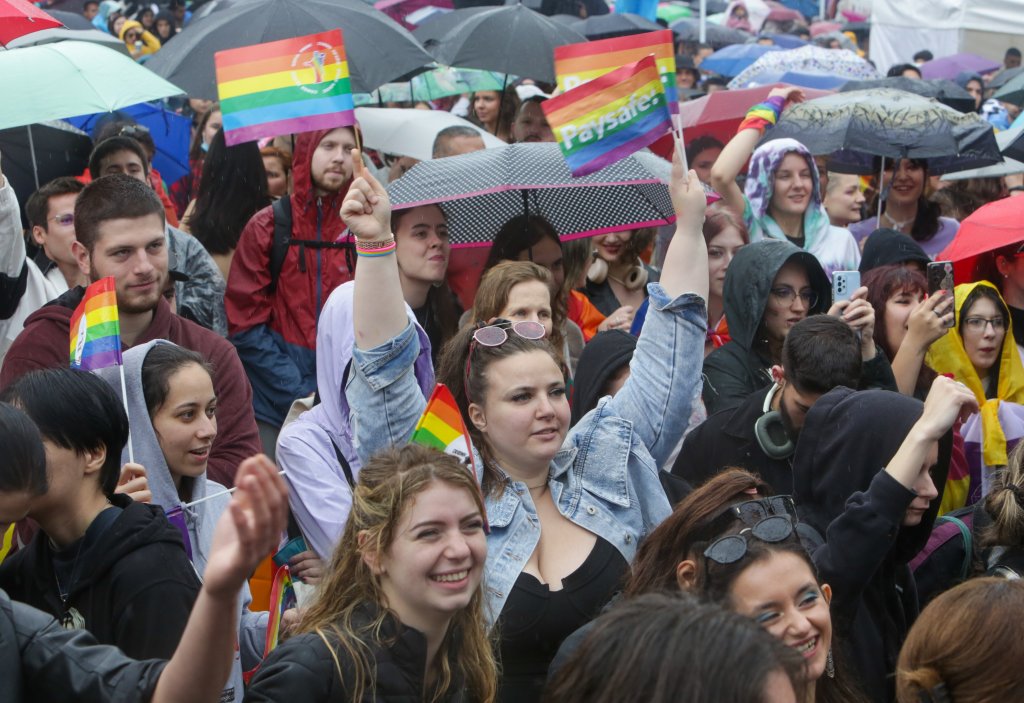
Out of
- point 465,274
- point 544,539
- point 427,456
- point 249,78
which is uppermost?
point 249,78

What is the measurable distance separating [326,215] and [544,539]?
9.85 ft

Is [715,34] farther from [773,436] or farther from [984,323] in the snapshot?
[773,436]

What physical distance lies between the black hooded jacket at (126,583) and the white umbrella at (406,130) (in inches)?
195

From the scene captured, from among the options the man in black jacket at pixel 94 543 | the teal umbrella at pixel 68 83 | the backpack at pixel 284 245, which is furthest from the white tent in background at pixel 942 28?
the man in black jacket at pixel 94 543

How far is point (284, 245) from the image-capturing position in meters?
6.14

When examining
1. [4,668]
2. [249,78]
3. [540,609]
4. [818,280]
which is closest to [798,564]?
[540,609]

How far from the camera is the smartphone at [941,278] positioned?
513cm

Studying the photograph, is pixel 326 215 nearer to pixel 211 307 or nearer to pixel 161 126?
pixel 211 307

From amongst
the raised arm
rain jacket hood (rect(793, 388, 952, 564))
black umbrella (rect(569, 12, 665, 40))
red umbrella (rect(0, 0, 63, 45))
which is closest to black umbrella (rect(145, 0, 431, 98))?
red umbrella (rect(0, 0, 63, 45))

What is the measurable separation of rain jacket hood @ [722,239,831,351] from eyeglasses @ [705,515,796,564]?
2.27m

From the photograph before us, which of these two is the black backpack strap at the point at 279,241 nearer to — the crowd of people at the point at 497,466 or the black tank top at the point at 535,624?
the crowd of people at the point at 497,466

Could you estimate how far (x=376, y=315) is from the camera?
11.9 feet

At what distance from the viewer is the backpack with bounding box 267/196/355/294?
20.1 feet

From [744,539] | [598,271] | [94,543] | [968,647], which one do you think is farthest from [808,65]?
[94,543]
